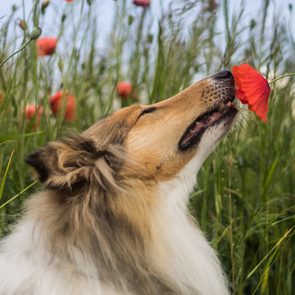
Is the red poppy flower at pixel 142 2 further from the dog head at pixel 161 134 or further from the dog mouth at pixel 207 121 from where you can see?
the dog mouth at pixel 207 121

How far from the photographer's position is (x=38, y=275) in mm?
3357

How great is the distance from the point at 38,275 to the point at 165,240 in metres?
0.62


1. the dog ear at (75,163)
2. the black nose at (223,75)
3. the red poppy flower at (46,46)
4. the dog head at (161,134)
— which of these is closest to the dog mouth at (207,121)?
the dog head at (161,134)

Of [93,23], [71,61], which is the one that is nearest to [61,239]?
[71,61]

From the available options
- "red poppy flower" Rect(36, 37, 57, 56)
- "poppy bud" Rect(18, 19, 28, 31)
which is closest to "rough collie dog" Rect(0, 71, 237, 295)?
"poppy bud" Rect(18, 19, 28, 31)

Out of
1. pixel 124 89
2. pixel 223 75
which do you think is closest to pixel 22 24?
pixel 223 75

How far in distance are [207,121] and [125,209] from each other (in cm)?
62

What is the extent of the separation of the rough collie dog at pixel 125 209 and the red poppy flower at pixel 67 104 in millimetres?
890

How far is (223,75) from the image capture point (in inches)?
152

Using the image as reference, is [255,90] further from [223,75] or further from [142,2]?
[142,2]

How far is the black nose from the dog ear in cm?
61

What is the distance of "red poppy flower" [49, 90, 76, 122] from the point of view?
4.70 metres

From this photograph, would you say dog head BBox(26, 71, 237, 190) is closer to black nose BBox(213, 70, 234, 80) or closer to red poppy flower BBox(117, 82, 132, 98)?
black nose BBox(213, 70, 234, 80)

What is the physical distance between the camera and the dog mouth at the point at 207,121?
377cm
